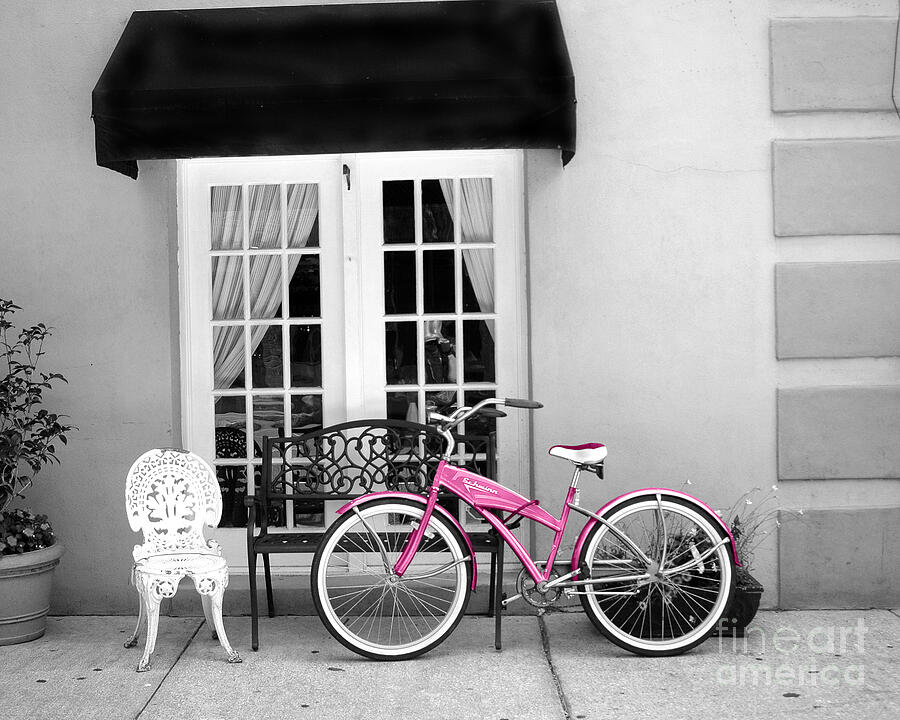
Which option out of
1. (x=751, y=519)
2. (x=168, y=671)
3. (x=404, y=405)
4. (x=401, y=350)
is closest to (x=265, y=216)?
(x=401, y=350)

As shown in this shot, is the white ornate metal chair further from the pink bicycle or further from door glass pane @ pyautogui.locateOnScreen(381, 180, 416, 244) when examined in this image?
door glass pane @ pyautogui.locateOnScreen(381, 180, 416, 244)

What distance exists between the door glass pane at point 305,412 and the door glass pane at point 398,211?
1.03 m

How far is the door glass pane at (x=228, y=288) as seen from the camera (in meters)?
5.63

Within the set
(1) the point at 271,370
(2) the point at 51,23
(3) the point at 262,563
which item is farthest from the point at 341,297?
(2) the point at 51,23

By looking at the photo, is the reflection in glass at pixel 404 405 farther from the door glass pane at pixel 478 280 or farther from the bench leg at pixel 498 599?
the bench leg at pixel 498 599

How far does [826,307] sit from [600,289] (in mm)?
1257

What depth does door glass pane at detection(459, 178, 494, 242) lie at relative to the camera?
18.4ft

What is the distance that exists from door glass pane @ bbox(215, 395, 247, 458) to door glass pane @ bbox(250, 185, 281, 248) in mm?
933

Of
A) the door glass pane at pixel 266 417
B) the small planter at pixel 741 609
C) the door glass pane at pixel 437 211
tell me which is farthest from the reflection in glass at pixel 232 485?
the small planter at pixel 741 609

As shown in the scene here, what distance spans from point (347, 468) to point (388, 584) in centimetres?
91

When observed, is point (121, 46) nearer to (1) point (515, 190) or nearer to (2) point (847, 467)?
(1) point (515, 190)

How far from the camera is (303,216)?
5.64m

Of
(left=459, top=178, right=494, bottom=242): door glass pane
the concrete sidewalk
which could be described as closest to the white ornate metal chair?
the concrete sidewalk

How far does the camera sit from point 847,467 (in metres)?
5.38
